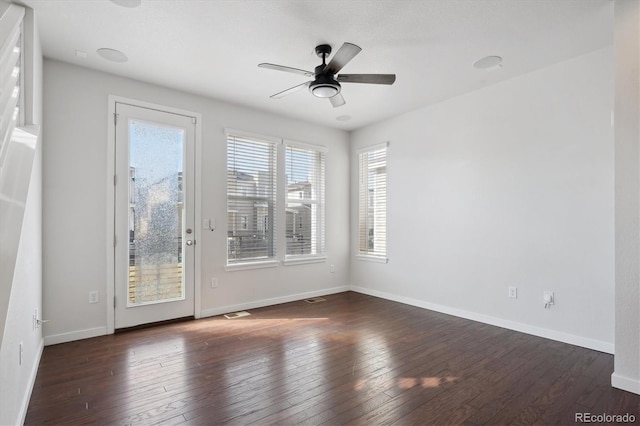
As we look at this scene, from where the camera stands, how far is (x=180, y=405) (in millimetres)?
2227

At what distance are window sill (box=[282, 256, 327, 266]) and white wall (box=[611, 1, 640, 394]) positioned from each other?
12.1ft

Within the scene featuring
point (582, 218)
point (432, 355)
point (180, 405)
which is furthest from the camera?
point (582, 218)

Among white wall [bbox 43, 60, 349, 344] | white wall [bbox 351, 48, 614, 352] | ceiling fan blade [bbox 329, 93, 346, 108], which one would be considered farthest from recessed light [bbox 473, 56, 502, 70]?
white wall [bbox 43, 60, 349, 344]

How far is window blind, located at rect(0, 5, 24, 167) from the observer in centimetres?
171

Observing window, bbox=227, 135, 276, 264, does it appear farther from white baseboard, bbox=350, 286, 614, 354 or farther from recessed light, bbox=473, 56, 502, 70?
recessed light, bbox=473, 56, 502, 70

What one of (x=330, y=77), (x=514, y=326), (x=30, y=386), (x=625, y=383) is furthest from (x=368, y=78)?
(x=30, y=386)

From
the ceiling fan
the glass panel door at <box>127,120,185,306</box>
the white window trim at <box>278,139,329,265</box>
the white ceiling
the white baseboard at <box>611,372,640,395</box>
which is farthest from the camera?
the white window trim at <box>278,139,329,265</box>

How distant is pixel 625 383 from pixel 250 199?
13.7 feet

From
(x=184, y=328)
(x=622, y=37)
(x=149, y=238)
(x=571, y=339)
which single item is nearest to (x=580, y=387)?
(x=571, y=339)

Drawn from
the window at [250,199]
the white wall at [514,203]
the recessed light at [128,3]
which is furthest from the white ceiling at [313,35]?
the window at [250,199]

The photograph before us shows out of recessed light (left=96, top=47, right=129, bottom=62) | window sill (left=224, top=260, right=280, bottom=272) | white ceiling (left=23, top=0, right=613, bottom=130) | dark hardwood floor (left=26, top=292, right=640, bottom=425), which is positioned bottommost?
dark hardwood floor (left=26, top=292, right=640, bottom=425)

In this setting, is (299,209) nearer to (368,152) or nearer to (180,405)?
(368,152)

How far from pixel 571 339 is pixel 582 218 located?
1.19 meters

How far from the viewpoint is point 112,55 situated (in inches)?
127
